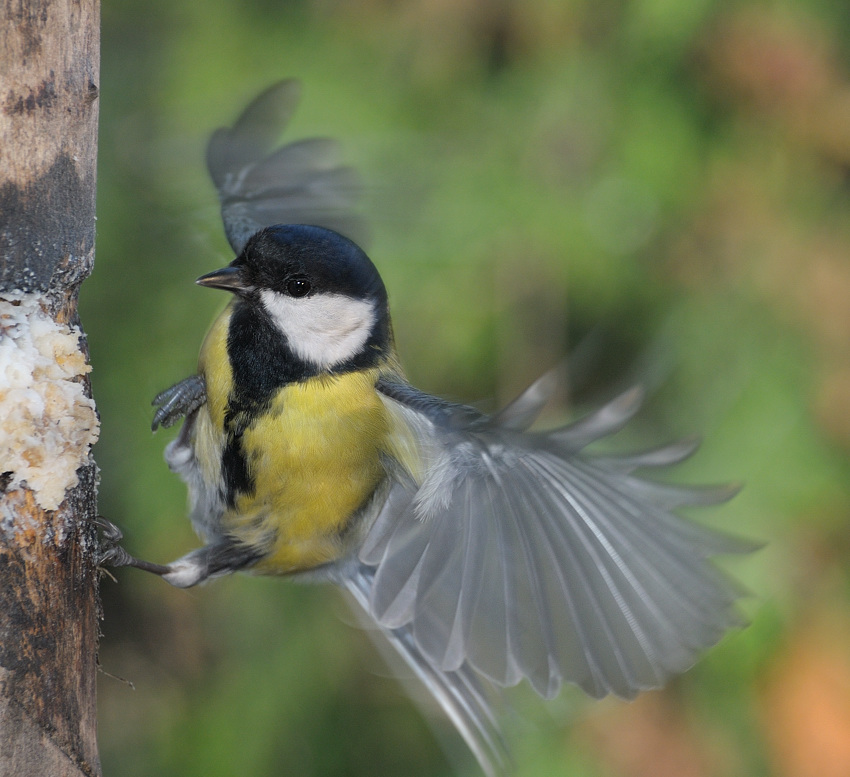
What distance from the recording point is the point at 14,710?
75cm

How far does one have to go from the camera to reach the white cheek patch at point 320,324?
1.18 metres

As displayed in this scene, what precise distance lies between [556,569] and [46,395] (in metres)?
0.54

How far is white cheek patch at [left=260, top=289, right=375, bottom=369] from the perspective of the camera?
1.18m

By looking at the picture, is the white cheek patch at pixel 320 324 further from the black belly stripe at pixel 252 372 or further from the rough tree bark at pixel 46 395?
the rough tree bark at pixel 46 395

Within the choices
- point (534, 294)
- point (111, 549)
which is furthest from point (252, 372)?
point (534, 294)

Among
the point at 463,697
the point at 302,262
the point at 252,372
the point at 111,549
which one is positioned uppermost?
the point at 302,262

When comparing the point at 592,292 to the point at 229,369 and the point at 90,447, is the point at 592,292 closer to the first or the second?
the point at 229,369

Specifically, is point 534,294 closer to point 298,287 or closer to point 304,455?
point 298,287

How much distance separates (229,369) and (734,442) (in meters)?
0.88

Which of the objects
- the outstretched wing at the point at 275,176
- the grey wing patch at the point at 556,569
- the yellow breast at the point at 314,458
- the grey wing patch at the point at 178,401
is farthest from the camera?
the outstretched wing at the point at 275,176

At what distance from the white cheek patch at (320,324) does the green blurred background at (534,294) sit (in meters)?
0.33

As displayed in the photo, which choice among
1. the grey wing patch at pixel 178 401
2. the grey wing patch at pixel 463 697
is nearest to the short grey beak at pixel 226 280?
the grey wing patch at pixel 178 401

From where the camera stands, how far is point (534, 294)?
1.69 metres

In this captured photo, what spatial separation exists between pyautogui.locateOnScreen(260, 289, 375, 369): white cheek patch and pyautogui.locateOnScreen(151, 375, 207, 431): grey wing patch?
146 millimetres
